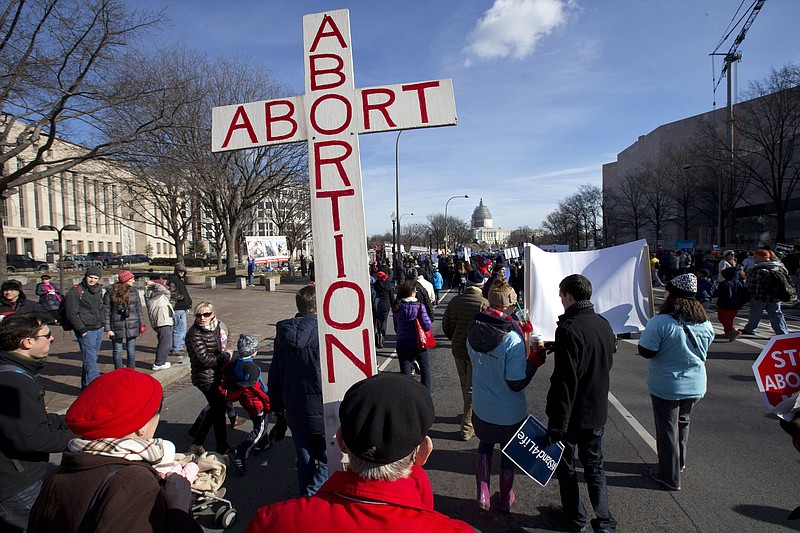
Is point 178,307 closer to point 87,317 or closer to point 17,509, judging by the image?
point 87,317

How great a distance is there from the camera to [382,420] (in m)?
1.32

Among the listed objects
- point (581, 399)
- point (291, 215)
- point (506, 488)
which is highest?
A: point (291, 215)

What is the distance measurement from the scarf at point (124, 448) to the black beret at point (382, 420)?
909 mm

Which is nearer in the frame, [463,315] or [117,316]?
[463,315]

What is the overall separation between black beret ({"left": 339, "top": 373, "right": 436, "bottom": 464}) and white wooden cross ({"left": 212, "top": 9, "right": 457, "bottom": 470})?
0.78m

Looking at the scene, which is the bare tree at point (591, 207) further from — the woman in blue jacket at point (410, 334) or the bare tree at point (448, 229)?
the woman in blue jacket at point (410, 334)

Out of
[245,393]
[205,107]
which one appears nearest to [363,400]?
[245,393]

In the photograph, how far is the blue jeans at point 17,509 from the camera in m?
2.51

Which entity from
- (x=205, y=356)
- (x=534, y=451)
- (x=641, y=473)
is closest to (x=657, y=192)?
(x=641, y=473)

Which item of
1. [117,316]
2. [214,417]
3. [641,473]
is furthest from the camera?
[117,316]

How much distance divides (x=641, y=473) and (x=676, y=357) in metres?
1.20

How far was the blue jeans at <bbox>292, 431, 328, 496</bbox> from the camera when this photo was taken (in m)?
3.37

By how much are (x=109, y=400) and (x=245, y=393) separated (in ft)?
9.50

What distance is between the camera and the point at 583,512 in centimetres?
327
